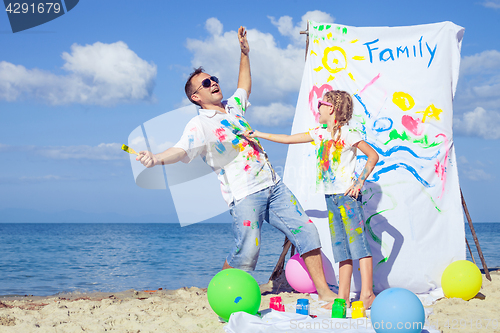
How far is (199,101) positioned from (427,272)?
2717 millimetres

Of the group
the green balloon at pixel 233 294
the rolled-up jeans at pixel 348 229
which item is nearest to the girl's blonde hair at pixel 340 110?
the rolled-up jeans at pixel 348 229

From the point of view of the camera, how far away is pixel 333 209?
3.18 metres

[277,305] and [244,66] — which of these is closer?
[277,305]

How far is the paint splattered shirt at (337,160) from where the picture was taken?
307 centimetres

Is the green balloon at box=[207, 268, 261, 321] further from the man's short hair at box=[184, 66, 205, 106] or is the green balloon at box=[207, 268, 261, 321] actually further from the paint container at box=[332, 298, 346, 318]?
the man's short hair at box=[184, 66, 205, 106]

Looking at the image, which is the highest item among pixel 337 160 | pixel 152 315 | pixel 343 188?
pixel 337 160

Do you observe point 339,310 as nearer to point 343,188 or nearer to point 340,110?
point 343,188

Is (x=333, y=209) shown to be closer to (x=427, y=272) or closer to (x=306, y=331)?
(x=306, y=331)

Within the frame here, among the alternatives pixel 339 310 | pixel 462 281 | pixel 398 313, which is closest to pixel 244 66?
pixel 339 310

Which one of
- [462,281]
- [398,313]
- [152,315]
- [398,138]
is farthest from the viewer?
[398,138]

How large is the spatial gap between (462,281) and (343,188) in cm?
141

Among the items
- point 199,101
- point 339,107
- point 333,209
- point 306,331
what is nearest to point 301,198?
point 333,209

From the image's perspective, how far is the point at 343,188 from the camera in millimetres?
3098

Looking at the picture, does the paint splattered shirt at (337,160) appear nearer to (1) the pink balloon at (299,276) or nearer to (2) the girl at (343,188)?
(2) the girl at (343,188)
